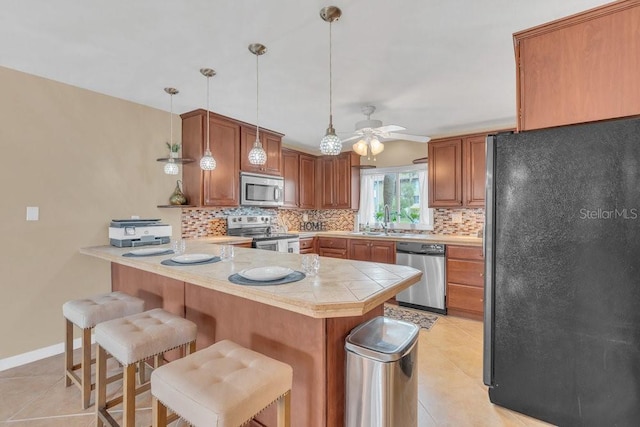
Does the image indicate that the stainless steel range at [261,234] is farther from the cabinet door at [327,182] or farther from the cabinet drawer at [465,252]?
the cabinet drawer at [465,252]

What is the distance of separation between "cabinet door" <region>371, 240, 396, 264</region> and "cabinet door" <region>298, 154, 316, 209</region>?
60.7 inches

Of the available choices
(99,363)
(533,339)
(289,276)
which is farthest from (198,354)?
(533,339)

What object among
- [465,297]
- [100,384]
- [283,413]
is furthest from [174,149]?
[465,297]

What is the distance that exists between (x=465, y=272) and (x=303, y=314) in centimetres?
294

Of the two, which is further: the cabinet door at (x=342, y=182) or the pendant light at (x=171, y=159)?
the cabinet door at (x=342, y=182)

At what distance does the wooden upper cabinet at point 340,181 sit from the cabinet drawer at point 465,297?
2115 millimetres

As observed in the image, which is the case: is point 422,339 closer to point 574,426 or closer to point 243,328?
point 574,426

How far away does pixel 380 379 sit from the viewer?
1.21 m

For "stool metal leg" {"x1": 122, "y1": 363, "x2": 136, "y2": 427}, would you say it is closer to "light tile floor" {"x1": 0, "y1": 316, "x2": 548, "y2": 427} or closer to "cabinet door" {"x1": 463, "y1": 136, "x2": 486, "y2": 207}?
"light tile floor" {"x1": 0, "y1": 316, "x2": 548, "y2": 427}

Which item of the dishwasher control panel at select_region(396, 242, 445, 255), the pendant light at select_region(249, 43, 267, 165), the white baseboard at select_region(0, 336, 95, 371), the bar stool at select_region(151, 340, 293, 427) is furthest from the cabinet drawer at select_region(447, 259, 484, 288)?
the white baseboard at select_region(0, 336, 95, 371)

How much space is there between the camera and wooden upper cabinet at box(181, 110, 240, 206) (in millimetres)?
3438

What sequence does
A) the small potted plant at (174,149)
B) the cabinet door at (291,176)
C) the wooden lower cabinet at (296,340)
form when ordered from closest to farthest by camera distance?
the wooden lower cabinet at (296,340)
the small potted plant at (174,149)
the cabinet door at (291,176)

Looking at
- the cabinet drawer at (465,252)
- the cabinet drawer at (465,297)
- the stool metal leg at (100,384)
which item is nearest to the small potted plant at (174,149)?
the stool metal leg at (100,384)

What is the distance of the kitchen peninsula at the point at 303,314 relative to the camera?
120 centimetres
